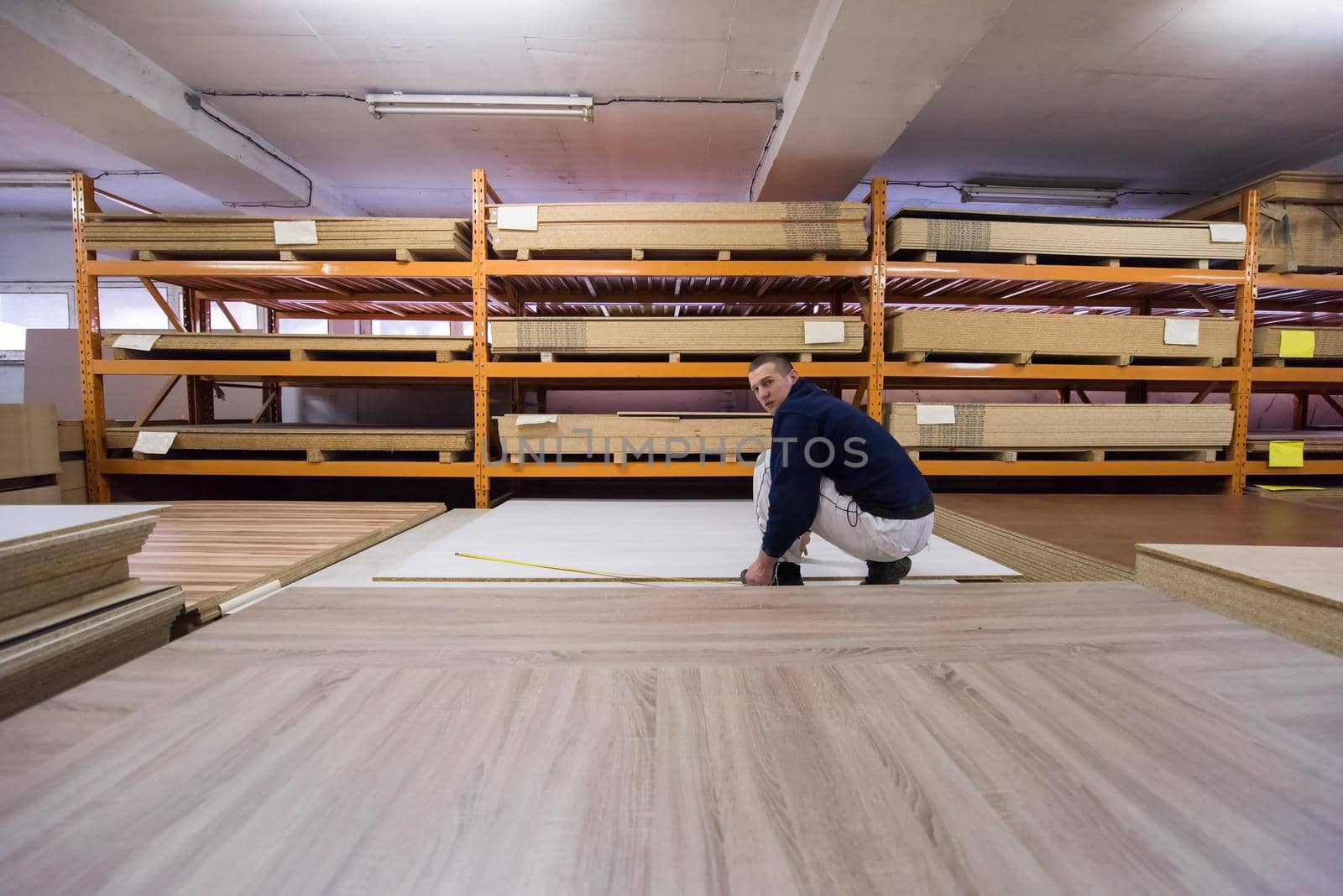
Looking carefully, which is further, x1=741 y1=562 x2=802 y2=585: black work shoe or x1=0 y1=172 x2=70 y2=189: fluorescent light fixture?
x1=0 y1=172 x2=70 y2=189: fluorescent light fixture

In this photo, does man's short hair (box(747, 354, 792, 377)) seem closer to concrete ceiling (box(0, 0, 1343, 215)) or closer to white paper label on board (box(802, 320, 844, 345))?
white paper label on board (box(802, 320, 844, 345))

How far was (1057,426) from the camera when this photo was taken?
12.8 feet

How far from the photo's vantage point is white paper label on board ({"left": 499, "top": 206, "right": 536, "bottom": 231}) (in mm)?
3682

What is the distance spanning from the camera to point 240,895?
0.61 metres

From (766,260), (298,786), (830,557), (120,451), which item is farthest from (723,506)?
(120,451)

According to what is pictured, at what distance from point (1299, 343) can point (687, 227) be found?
4.90 meters

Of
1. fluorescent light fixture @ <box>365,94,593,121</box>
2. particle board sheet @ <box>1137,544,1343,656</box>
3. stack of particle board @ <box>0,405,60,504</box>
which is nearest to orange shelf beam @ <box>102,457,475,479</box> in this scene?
stack of particle board @ <box>0,405,60,504</box>

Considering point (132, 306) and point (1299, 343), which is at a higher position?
point (132, 306)

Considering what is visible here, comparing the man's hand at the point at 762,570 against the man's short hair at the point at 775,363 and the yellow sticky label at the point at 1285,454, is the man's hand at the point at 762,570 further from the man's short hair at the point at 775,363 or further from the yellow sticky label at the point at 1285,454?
the yellow sticky label at the point at 1285,454

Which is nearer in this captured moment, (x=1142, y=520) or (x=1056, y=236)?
(x=1142, y=520)

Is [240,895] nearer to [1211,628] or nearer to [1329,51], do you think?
[1211,628]

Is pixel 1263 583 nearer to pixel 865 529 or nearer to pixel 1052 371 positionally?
pixel 865 529

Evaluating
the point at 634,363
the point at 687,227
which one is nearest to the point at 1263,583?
the point at 634,363

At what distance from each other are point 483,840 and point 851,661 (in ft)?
2.66
